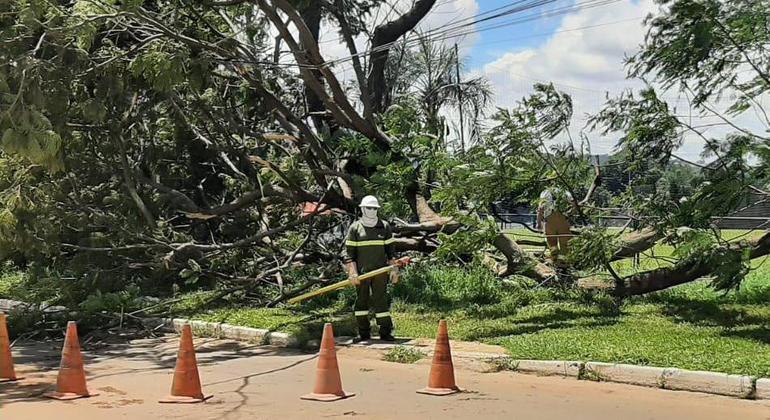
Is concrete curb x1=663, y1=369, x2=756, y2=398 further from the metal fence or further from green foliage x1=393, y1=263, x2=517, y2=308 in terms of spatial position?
green foliage x1=393, y1=263, x2=517, y2=308

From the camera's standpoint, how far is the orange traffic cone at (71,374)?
7637 mm

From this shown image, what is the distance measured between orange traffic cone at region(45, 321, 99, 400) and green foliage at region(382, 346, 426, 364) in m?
3.43

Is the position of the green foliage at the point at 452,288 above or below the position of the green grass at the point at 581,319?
above

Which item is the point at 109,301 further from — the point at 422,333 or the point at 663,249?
the point at 663,249

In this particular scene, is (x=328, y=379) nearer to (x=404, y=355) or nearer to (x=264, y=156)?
(x=404, y=355)

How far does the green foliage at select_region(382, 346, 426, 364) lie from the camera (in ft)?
30.7

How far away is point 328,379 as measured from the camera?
24.4 ft

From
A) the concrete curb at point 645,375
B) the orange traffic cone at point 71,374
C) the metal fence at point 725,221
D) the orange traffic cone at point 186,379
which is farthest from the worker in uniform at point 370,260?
the orange traffic cone at point 71,374

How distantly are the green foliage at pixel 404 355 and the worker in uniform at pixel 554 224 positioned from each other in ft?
12.1

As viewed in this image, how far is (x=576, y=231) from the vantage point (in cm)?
1213

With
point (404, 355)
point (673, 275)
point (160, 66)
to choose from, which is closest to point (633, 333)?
point (673, 275)

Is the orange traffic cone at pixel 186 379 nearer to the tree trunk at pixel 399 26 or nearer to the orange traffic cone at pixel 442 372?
the orange traffic cone at pixel 442 372

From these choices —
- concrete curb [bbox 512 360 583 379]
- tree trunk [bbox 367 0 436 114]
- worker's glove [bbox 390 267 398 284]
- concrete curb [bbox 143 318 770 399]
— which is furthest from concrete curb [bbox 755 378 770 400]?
tree trunk [bbox 367 0 436 114]

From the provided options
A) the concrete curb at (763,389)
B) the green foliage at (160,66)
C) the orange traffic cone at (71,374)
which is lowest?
the concrete curb at (763,389)
